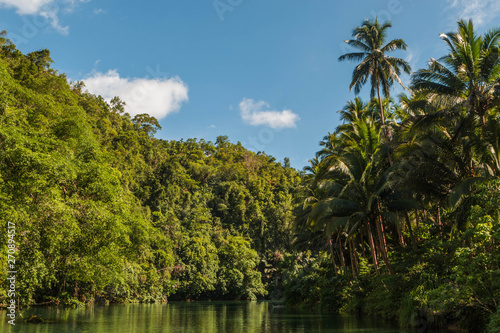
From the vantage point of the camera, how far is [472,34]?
1225 centimetres

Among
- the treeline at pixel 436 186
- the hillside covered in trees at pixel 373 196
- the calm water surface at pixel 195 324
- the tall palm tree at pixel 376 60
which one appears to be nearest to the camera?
the treeline at pixel 436 186

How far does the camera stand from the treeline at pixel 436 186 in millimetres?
9141

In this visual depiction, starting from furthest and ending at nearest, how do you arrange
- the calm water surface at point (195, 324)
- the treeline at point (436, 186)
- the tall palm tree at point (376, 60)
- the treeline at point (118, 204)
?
the tall palm tree at point (376, 60), the calm water surface at point (195, 324), the treeline at point (118, 204), the treeline at point (436, 186)

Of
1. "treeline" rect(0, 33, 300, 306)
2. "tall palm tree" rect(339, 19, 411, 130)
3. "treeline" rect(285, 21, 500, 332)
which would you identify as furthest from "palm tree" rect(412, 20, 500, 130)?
"treeline" rect(0, 33, 300, 306)

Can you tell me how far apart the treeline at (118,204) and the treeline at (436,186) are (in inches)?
383

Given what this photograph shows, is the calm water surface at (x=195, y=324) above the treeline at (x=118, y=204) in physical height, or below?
below

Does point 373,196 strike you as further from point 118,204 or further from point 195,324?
point 118,204

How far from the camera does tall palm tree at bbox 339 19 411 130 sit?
19734 mm

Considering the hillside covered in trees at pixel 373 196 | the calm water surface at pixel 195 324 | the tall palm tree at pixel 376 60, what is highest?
the tall palm tree at pixel 376 60

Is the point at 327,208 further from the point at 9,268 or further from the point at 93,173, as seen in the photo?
the point at 9,268

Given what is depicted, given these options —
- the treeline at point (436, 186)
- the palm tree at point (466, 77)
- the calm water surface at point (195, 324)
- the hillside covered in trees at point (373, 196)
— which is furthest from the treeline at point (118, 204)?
the palm tree at point (466, 77)

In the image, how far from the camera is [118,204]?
52.7ft

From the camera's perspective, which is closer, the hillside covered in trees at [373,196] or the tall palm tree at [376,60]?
the hillside covered in trees at [373,196]

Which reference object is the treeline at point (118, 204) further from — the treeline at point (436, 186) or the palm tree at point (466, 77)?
the palm tree at point (466, 77)
